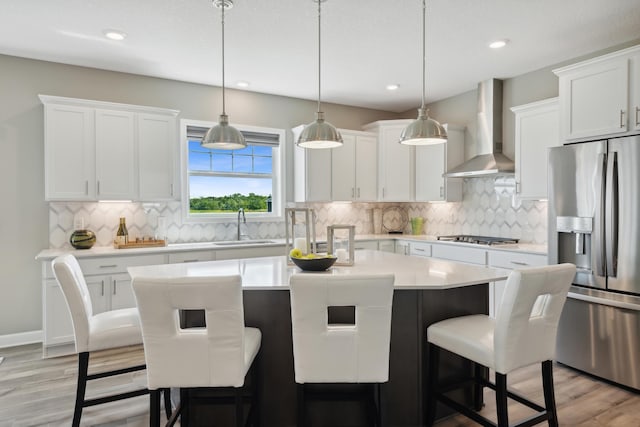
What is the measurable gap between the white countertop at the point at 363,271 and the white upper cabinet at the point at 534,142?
70.8 inches

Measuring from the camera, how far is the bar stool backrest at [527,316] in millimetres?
1865

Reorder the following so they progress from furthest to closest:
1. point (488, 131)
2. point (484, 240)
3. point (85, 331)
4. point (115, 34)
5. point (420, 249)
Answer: point (420, 249)
point (488, 131)
point (484, 240)
point (115, 34)
point (85, 331)

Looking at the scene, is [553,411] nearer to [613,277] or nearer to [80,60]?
[613,277]

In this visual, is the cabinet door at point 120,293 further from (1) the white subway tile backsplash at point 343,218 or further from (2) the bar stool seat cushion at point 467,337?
(2) the bar stool seat cushion at point 467,337

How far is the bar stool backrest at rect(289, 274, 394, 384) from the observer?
5.65ft

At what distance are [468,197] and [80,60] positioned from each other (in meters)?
4.55

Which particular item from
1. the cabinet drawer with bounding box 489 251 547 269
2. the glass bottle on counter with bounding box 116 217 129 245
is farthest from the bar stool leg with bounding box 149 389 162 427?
the cabinet drawer with bounding box 489 251 547 269

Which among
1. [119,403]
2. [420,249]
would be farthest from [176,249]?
[420,249]

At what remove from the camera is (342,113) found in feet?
18.7

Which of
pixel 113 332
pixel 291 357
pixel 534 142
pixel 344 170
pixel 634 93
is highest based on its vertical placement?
pixel 634 93

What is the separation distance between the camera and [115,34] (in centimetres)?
332

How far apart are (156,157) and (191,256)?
108 centimetres

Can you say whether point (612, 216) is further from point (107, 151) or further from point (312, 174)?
point (107, 151)

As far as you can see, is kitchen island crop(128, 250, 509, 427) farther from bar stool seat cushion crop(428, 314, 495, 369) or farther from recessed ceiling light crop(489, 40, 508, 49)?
recessed ceiling light crop(489, 40, 508, 49)
